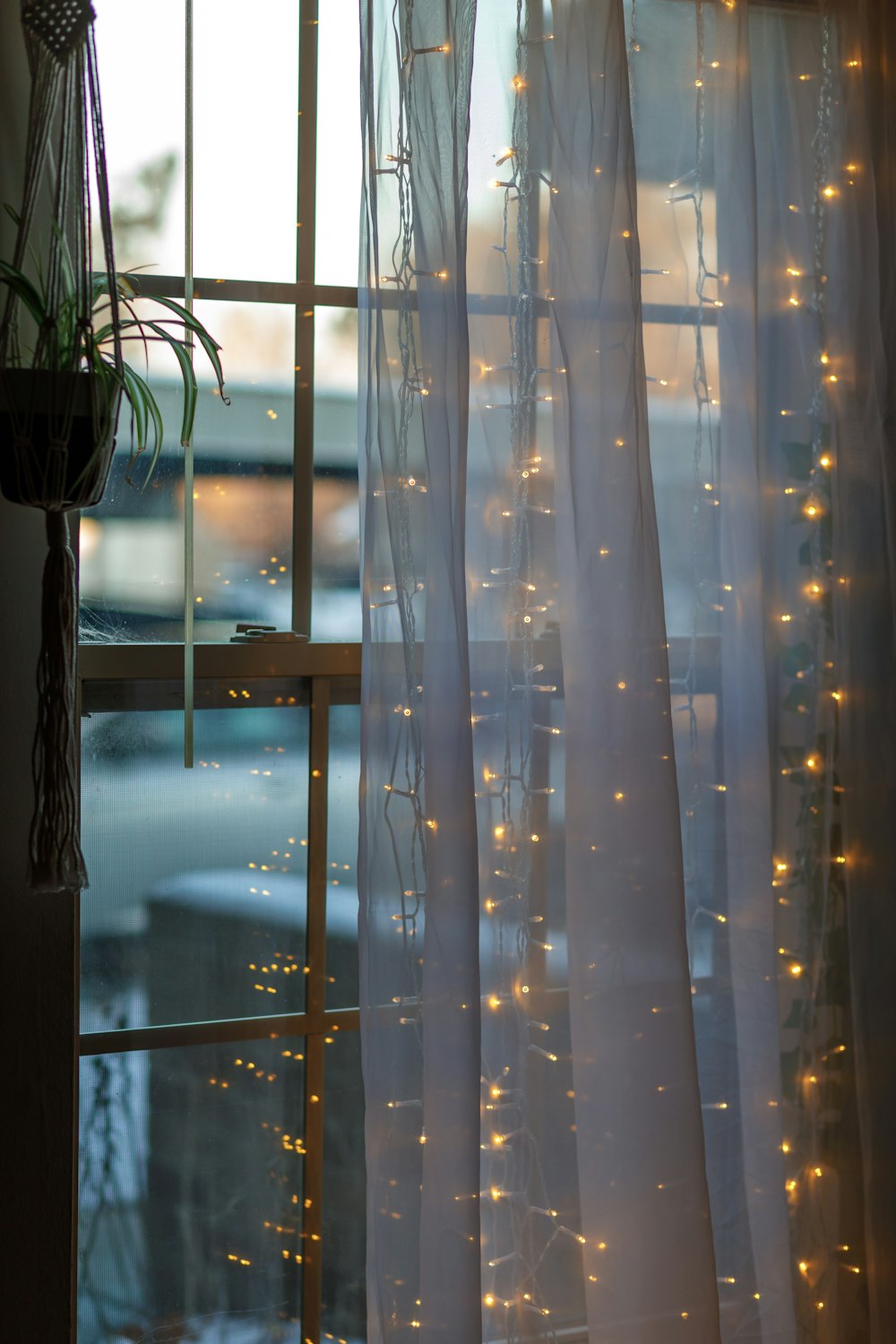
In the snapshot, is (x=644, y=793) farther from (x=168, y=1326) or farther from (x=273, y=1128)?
(x=168, y=1326)

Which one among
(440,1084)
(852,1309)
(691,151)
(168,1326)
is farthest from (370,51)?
(852,1309)

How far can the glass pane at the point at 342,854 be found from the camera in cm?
153

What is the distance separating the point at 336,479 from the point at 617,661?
1.50 feet

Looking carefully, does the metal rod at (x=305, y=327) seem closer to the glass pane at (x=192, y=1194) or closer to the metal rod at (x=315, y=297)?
the metal rod at (x=315, y=297)

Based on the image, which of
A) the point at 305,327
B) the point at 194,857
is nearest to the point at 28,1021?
the point at 194,857

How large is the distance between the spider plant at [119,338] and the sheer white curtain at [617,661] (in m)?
0.21

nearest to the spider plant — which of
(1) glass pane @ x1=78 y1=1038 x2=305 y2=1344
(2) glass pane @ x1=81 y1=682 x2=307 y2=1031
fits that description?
(2) glass pane @ x1=81 y1=682 x2=307 y2=1031

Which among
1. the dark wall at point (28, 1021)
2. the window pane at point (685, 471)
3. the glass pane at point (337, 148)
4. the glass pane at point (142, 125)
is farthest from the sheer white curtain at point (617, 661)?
the dark wall at point (28, 1021)

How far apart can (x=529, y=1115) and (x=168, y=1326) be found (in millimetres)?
540

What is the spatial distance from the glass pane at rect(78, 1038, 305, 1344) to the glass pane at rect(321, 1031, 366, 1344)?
0.04m

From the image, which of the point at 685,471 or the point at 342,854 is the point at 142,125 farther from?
the point at 342,854

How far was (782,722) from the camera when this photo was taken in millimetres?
1562

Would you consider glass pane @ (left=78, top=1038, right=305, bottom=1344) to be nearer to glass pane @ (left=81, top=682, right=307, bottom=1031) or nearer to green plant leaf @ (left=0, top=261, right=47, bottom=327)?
glass pane @ (left=81, top=682, right=307, bottom=1031)

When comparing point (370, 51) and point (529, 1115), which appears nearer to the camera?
point (370, 51)
